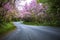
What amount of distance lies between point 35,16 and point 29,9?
5209mm

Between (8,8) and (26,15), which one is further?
(26,15)

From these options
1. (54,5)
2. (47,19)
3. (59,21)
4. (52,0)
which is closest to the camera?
(52,0)

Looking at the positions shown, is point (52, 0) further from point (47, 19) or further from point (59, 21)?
point (47, 19)

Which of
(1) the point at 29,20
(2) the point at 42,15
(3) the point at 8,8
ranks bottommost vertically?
(1) the point at 29,20

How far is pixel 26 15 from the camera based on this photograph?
66.6 m

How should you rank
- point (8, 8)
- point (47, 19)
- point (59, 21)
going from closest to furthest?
1. point (8, 8)
2. point (59, 21)
3. point (47, 19)

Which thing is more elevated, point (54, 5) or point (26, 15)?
point (54, 5)

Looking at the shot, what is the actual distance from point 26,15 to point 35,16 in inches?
271

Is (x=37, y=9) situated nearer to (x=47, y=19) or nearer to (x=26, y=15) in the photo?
(x=47, y=19)

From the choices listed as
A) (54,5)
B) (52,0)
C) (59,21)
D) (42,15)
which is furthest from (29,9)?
(52,0)

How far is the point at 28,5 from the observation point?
65.3 metres

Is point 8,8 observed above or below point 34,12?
above

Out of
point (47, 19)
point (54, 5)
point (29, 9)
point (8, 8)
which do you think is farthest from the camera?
point (29, 9)

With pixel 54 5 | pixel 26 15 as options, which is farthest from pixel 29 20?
pixel 54 5
